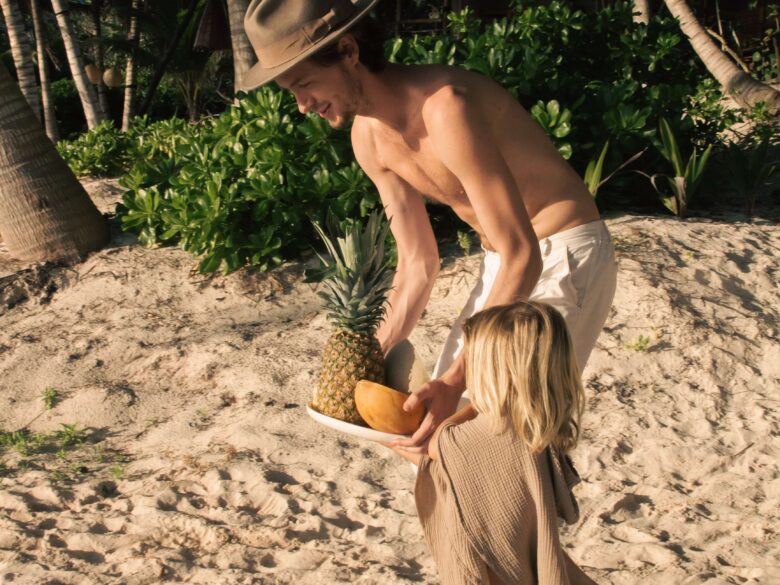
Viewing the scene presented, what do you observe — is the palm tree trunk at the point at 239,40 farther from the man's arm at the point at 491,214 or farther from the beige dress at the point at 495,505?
the beige dress at the point at 495,505

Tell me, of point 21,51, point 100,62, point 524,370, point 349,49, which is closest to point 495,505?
point 524,370

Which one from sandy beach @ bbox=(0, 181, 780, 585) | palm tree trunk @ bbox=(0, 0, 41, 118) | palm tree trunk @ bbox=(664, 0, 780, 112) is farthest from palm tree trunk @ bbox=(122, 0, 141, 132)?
sandy beach @ bbox=(0, 181, 780, 585)

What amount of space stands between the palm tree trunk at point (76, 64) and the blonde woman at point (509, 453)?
11783 millimetres

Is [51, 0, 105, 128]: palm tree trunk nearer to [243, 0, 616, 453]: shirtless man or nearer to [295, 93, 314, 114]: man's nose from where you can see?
[243, 0, 616, 453]: shirtless man

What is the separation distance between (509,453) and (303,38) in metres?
1.29

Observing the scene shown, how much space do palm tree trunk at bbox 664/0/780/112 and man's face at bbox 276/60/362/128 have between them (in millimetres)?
8364

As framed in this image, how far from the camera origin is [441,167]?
2816 mm

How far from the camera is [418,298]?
10.0 feet

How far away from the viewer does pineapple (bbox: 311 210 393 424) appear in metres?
2.63

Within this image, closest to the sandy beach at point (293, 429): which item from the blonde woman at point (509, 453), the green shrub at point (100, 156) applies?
the blonde woman at point (509, 453)

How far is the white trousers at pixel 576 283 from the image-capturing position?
2783 millimetres

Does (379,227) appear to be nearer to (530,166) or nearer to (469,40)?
(530,166)

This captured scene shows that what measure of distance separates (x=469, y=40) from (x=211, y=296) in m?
2.80

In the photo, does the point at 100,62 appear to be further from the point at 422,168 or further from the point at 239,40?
the point at 422,168
